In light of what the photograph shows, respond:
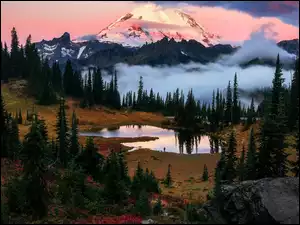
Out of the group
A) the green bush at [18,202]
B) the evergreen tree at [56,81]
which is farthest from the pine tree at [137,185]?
the evergreen tree at [56,81]

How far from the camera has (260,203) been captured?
1035 inches

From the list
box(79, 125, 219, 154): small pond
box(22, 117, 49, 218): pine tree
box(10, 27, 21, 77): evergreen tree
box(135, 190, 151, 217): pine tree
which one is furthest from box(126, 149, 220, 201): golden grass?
box(10, 27, 21, 77): evergreen tree

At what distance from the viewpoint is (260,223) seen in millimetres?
26344

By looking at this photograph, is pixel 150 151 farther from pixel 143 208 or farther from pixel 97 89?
pixel 97 89

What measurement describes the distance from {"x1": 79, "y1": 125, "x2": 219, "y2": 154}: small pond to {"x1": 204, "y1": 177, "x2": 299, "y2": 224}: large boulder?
58042 mm

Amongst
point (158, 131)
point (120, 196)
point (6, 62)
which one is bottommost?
point (158, 131)

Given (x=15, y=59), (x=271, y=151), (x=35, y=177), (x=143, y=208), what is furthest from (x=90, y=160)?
(x=15, y=59)

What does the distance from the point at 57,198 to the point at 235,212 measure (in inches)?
522

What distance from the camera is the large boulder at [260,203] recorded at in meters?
24.9

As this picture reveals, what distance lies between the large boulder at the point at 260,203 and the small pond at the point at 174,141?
58.0 meters

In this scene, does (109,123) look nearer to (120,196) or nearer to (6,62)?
(6,62)

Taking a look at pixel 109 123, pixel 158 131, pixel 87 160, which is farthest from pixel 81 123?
pixel 87 160

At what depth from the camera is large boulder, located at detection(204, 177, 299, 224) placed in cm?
2489

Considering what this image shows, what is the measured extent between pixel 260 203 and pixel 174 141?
7804 cm
